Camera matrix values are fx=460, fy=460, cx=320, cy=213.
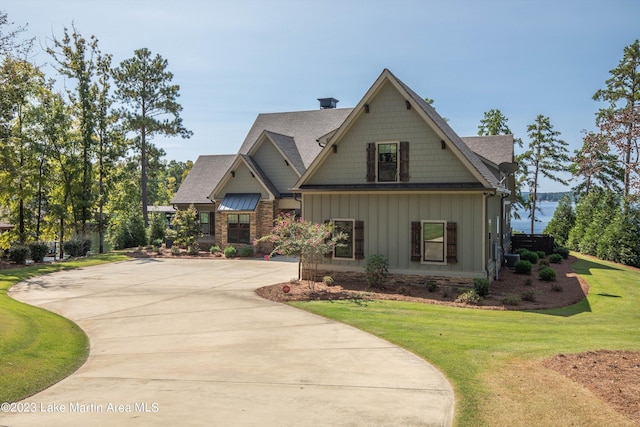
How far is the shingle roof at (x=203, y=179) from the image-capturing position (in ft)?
112

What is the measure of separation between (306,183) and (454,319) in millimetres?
9166

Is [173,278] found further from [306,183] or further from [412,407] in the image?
[412,407]

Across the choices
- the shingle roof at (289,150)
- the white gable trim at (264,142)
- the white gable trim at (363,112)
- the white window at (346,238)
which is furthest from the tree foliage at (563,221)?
the white window at (346,238)

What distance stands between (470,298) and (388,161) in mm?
6220

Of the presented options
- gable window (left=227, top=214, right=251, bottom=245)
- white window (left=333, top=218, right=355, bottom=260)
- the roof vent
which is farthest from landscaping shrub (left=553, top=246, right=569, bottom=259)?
the roof vent

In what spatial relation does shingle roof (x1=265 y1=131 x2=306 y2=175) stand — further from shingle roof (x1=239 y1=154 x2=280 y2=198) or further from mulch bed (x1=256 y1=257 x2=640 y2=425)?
mulch bed (x1=256 y1=257 x2=640 y2=425)

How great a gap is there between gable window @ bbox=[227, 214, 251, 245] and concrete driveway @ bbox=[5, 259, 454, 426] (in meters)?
14.6

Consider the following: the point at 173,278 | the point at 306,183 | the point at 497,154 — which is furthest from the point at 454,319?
the point at 497,154

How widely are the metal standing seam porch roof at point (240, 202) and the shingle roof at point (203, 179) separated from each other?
3.11 meters

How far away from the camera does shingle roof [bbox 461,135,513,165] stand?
82.5 feet

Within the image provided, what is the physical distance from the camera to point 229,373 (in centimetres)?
809

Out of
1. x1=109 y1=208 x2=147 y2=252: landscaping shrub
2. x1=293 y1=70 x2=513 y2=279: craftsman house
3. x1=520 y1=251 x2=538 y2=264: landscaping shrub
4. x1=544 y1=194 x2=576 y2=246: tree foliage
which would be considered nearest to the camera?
x1=293 y1=70 x2=513 y2=279: craftsman house

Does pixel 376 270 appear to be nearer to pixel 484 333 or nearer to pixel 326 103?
pixel 484 333

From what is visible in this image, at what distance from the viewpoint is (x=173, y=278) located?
66.8 ft
